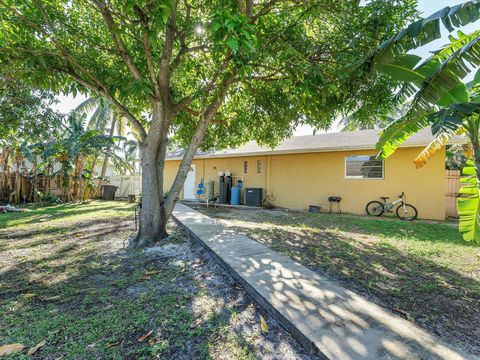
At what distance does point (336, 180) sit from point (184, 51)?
8.36 m

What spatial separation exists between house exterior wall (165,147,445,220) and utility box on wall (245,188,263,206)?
0.58 metres

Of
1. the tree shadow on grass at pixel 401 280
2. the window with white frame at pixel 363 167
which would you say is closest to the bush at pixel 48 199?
the tree shadow on grass at pixel 401 280

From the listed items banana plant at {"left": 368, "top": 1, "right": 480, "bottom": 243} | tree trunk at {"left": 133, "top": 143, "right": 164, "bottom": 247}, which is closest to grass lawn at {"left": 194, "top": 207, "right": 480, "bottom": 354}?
banana plant at {"left": 368, "top": 1, "right": 480, "bottom": 243}

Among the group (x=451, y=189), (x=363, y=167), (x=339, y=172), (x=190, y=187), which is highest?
(x=363, y=167)

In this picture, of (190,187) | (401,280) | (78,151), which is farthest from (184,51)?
(190,187)

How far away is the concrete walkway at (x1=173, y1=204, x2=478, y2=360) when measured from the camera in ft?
6.46

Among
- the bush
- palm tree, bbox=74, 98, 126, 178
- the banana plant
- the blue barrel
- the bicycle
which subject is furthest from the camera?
palm tree, bbox=74, 98, 126, 178

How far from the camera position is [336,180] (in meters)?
11.3

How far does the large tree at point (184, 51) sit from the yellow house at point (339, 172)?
4877 millimetres

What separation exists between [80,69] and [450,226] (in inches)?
430

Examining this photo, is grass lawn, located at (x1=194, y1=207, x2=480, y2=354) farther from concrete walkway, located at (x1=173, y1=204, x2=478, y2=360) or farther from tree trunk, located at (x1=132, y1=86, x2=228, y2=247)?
tree trunk, located at (x1=132, y1=86, x2=228, y2=247)

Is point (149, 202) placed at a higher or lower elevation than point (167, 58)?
lower

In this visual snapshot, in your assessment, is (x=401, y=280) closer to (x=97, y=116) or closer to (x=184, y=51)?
(x=184, y=51)

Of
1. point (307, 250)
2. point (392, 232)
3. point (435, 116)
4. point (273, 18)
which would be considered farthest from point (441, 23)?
point (392, 232)
